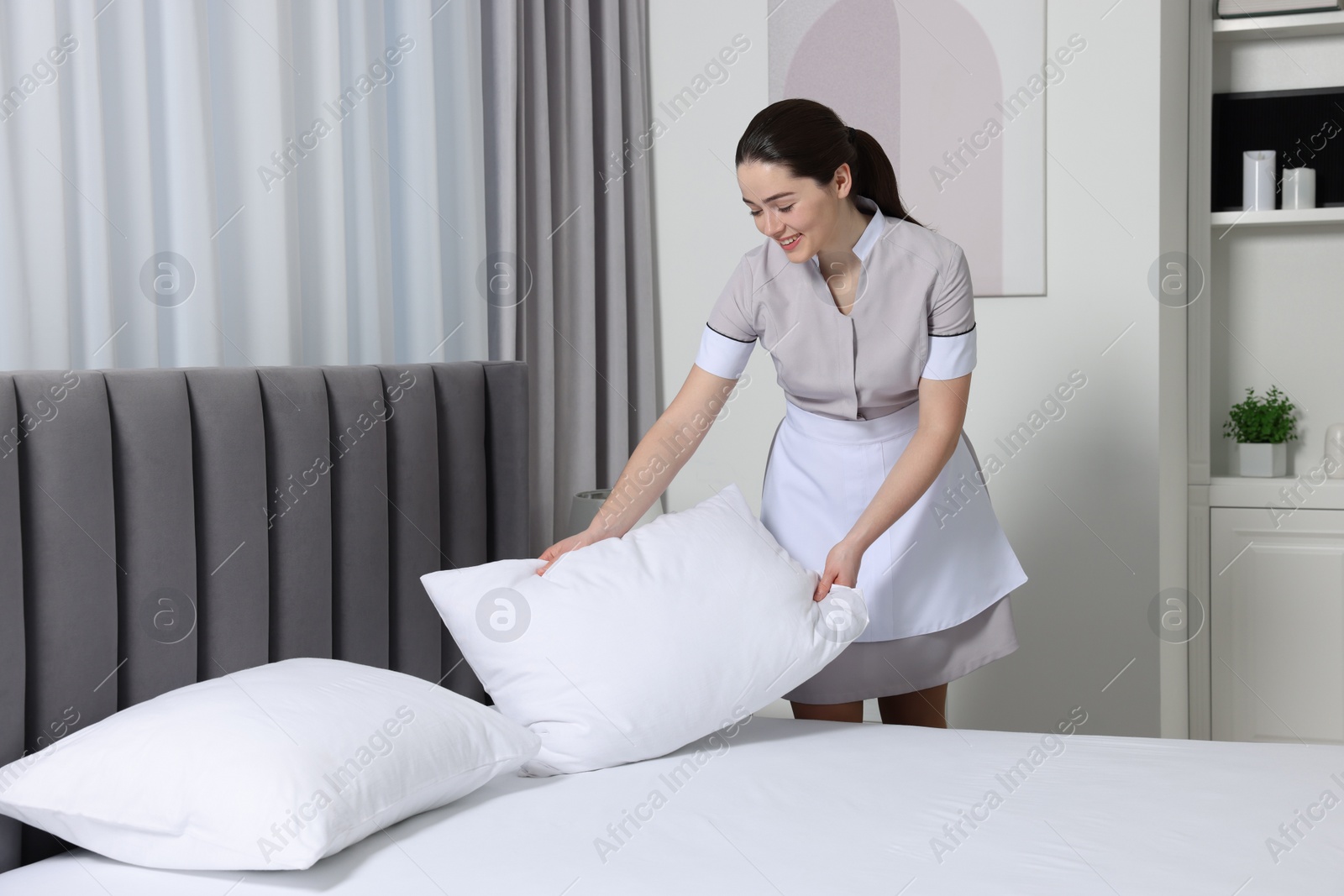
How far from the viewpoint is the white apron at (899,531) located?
6.04 ft

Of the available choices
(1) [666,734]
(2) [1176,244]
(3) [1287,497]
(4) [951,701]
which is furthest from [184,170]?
(3) [1287,497]

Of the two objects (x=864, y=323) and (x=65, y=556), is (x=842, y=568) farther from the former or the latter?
(x=65, y=556)

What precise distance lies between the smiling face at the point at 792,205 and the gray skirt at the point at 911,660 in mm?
648

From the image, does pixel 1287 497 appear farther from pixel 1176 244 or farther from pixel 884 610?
pixel 884 610

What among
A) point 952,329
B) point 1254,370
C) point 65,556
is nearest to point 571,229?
point 952,329

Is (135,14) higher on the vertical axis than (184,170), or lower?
higher

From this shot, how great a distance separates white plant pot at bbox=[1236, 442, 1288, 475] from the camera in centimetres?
293

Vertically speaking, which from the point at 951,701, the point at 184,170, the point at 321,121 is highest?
the point at 321,121

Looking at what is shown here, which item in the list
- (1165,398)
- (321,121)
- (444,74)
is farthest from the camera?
(1165,398)

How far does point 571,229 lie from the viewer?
251cm

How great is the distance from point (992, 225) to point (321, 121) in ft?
4.83

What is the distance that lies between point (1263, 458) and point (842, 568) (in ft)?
5.86

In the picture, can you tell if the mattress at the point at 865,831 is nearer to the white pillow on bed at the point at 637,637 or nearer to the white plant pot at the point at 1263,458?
the white pillow on bed at the point at 637,637

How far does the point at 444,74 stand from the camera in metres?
2.14
